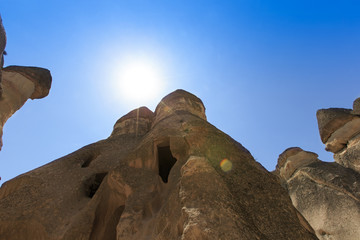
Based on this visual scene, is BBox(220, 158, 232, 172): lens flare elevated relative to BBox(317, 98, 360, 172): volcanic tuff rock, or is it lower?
lower

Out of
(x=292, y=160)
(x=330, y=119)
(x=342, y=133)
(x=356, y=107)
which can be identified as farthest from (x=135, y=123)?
(x=356, y=107)

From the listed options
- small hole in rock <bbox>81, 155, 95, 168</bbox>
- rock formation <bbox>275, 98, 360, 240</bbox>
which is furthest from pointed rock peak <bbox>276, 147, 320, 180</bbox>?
small hole in rock <bbox>81, 155, 95, 168</bbox>

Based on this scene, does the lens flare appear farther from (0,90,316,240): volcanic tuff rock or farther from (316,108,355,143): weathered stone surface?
A: (316,108,355,143): weathered stone surface

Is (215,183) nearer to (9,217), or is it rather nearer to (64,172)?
(9,217)

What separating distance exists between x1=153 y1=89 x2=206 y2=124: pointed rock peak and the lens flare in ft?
15.9

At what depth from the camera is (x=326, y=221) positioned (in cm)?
1060

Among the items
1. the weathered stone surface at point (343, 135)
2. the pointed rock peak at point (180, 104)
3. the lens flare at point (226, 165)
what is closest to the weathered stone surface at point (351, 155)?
the weathered stone surface at point (343, 135)

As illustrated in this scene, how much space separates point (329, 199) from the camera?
1096cm

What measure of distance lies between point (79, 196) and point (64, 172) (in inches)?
48.3

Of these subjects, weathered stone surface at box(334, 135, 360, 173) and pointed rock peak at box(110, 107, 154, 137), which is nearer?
pointed rock peak at box(110, 107, 154, 137)

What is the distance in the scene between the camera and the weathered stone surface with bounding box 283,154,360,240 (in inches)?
389

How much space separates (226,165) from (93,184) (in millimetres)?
4219

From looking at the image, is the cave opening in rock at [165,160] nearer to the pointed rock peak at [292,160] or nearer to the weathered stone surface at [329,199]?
the weathered stone surface at [329,199]

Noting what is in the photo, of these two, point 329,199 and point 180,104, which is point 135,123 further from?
point 329,199
